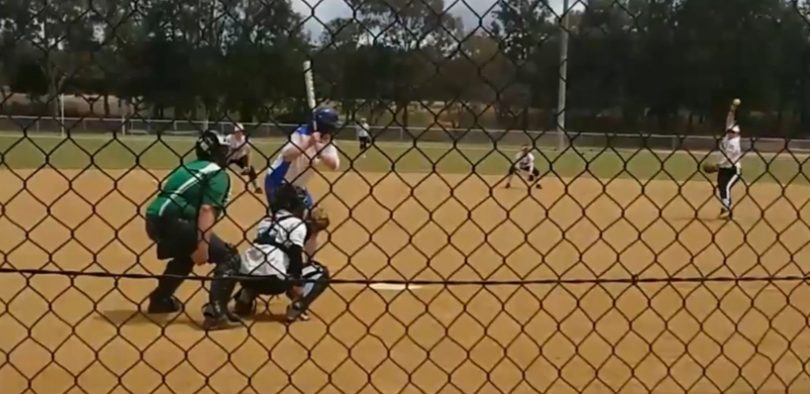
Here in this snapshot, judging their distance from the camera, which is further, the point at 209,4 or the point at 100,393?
the point at 100,393

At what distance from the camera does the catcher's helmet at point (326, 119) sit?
3.01 meters

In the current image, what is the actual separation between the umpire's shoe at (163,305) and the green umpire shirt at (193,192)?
0.54 meters

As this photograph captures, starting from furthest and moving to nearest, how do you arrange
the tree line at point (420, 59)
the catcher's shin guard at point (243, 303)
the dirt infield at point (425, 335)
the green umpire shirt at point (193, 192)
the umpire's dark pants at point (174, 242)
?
1. the catcher's shin guard at point (243, 303)
2. the umpire's dark pants at point (174, 242)
3. the green umpire shirt at point (193, 192)
4. the dirt infield at point (425, 335)
5. the tree line at point (420, 59)

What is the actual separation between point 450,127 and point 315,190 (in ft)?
45.1

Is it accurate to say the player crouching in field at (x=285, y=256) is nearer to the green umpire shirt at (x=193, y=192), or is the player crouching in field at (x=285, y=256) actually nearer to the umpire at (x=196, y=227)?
the umpire at (x=196, y=227)

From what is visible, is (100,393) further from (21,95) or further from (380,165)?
(380,165)

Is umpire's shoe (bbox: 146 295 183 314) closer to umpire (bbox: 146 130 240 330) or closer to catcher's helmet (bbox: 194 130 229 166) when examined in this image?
umpire (bbox: 146 130 240 330)

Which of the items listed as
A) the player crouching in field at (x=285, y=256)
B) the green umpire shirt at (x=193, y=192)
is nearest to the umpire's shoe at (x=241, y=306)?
the player crouching in field at (x=285, y=256)

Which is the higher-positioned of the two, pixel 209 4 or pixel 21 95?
pixel 209 4

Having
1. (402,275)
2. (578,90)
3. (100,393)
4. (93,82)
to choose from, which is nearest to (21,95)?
(93,82)

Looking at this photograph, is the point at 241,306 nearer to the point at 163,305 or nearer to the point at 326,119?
the point at 163,305

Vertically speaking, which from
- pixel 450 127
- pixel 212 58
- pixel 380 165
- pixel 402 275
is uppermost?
pixel 212 58

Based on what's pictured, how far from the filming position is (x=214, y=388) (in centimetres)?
500

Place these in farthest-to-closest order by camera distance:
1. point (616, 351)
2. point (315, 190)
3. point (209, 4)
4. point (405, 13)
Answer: point (315, 190)
point (616, 351)
point (405, 13)
point (209, 4)
